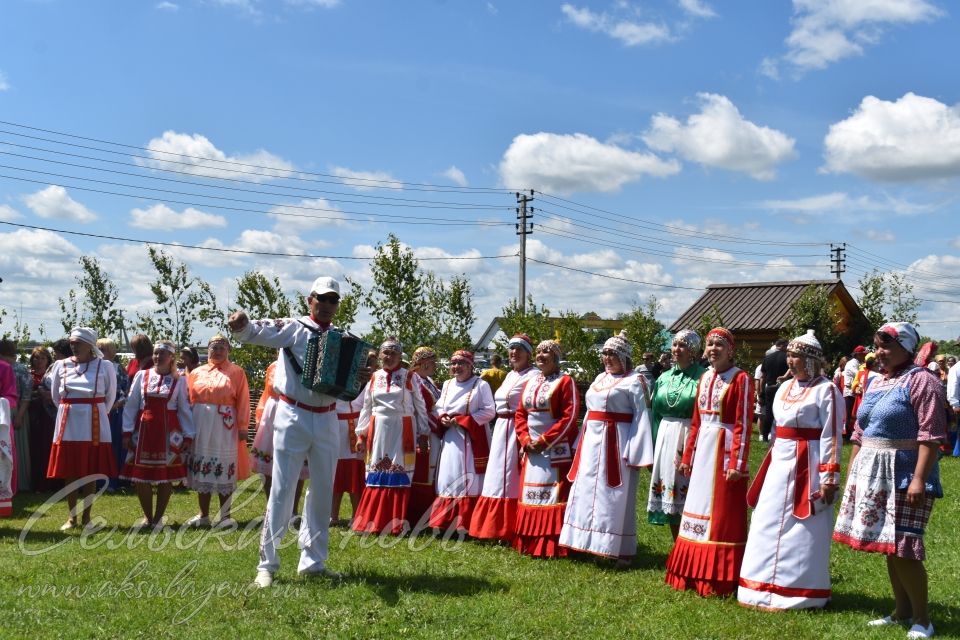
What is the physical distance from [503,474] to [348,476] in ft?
6.01

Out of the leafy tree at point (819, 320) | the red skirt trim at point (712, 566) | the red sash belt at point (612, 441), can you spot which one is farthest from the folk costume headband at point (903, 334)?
the leafy tree at point (819, 320)

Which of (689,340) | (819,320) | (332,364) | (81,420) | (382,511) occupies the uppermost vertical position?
(819,320)

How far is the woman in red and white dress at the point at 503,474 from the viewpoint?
873 cm

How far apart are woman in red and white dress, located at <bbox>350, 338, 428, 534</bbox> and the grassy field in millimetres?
519

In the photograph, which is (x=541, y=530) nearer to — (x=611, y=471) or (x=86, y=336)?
(x=611, y=471)

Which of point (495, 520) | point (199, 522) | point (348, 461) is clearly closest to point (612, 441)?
point (495, 520)

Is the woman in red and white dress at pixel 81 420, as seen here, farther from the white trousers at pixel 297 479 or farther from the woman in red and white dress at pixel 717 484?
the woman in red and white dress at pixel 717 484

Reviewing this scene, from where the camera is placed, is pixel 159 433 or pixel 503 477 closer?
pixel 503 477

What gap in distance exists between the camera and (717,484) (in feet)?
22.0

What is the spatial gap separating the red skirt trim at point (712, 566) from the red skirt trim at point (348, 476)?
4.06 meters

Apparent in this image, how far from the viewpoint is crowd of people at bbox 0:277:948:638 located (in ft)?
19.1

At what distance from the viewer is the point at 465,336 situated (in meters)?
19.9

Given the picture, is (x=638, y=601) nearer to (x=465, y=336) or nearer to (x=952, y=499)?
(x=952, y=499)


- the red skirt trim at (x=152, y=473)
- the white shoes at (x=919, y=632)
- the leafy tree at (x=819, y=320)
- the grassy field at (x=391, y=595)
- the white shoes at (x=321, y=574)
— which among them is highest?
the leafy tree at (x=819, y=320)
